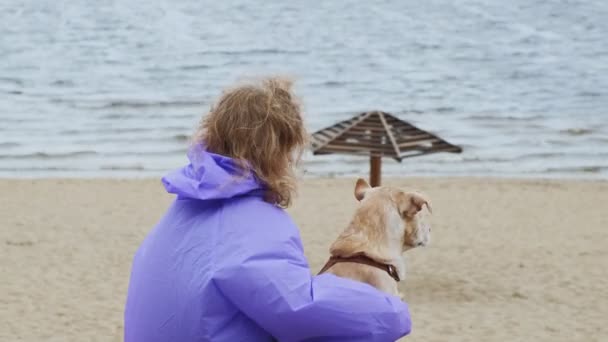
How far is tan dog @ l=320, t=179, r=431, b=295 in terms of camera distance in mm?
3400

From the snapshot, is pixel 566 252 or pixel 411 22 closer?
pixel 566 252

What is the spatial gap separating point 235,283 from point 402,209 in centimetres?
95

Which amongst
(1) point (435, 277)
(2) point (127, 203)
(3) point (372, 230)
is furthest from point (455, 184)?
(3) point (372, 230)

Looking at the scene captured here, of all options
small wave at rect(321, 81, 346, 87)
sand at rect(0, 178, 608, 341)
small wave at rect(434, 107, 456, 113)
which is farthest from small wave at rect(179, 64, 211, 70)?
sand at rect(0, 178, 608, 341)

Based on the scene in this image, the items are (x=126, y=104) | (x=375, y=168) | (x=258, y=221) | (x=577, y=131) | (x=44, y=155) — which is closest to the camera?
(x=258, y=221)

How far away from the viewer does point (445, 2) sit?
1569 inches

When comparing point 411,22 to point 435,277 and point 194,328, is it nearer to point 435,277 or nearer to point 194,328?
point 435,277

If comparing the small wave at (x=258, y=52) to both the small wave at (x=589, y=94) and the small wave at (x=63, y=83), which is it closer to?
the small wave at (x=63, y=83)

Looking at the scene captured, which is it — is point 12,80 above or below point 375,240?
below

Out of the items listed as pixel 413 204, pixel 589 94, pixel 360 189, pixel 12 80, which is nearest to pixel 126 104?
pixel 12 80

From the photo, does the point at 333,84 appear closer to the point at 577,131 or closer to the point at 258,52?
the point at 258,52

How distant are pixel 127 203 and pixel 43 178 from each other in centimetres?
260

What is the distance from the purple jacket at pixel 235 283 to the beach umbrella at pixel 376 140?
5198mm

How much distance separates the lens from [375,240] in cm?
348
